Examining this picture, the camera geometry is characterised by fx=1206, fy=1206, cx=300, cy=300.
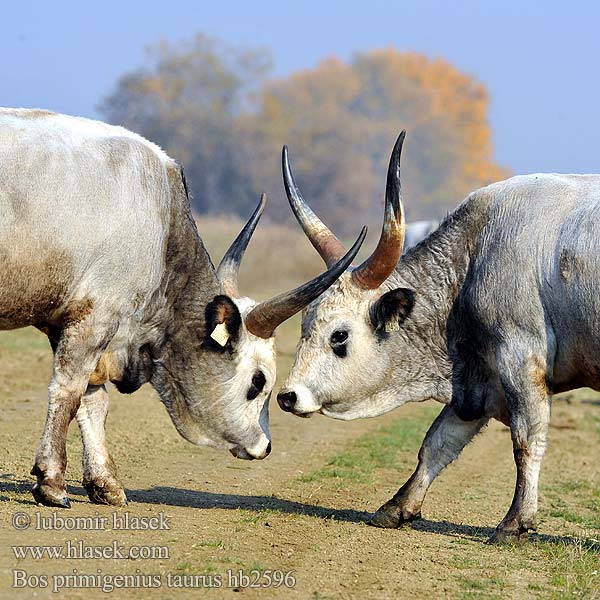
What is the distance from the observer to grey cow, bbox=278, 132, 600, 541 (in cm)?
713

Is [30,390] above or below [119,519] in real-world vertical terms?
below

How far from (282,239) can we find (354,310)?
24.2 m

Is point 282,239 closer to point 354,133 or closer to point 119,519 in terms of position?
point 119,519

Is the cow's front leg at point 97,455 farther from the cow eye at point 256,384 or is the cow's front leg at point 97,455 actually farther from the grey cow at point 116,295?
the cow eye at point 256,384

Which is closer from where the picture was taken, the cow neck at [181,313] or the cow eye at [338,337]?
the cow neck at [181,313]

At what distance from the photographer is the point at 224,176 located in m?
57.4

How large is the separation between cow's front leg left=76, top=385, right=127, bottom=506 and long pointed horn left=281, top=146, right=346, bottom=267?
1.71 metres

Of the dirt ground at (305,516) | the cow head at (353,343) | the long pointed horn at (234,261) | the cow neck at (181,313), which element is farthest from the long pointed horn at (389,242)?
the dirt ground at (305,516)

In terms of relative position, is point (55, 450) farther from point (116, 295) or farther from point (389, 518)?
point (389, 518)

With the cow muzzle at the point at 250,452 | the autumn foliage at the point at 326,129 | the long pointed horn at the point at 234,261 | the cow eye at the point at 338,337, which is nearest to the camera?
the cow eye at the point at 338,337

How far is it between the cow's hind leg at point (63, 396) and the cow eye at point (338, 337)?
1484mm

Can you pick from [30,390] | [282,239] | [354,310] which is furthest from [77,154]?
[282,239]

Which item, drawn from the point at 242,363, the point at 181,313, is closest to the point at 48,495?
the point at 181,313

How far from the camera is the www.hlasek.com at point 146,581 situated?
5336 millimetres
